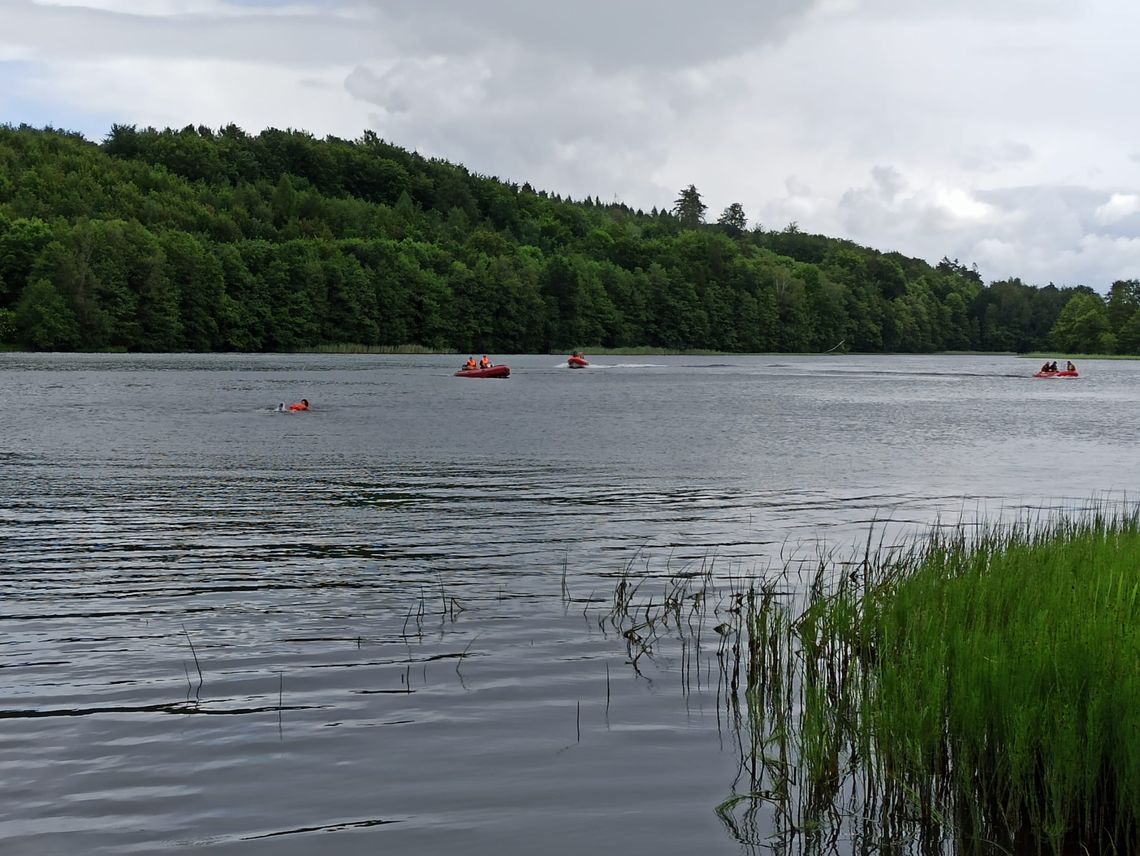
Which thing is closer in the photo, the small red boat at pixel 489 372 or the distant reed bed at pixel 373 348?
the small red boat at pixel 489 372

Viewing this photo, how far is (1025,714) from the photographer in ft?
23.8

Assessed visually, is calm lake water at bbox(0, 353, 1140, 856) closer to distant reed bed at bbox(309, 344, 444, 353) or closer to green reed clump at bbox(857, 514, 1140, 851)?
green reed clump at bbox(857, 514, 1140, 851)

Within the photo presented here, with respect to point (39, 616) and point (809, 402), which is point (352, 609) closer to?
point (39, 616)

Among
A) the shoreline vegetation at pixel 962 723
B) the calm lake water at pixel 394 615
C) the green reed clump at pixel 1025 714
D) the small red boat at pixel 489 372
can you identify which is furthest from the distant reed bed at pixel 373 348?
the green reed clump at pixel 1025 714

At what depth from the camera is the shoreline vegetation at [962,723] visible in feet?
23.6

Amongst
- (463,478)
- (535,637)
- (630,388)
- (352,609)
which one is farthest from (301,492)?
(630,388)

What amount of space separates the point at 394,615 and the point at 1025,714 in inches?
332

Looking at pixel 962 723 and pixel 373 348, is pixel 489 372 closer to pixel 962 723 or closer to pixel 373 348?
pixel 962 723

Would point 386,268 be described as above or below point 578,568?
above

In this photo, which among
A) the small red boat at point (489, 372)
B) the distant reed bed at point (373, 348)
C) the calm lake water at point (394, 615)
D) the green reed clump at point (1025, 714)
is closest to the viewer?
the green reed clump at point (1025, 714)

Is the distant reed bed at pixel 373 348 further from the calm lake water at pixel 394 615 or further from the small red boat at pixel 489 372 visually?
the calm lake water at pixel 394 615

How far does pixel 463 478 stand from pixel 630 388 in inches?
2100

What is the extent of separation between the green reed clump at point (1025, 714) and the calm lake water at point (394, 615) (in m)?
1.28

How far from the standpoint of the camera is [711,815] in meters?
8.29
